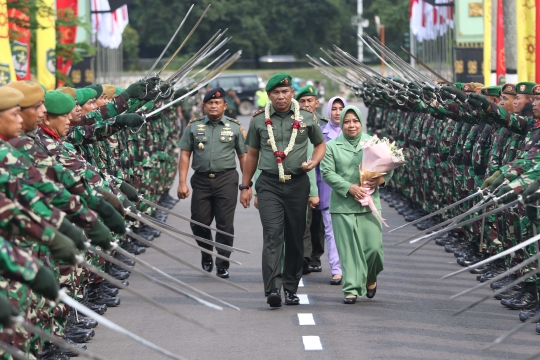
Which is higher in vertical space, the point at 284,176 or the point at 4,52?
the point at 4,52

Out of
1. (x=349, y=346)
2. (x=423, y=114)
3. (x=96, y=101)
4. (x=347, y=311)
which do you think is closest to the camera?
(x=349, y=346)

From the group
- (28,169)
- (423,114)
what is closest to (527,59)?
(423,114)

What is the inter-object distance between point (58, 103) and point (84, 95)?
303 cm

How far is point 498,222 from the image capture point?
11.5 metres

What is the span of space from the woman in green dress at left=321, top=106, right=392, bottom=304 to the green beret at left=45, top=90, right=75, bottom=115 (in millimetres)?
2876

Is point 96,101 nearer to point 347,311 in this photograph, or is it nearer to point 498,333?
point 347,311

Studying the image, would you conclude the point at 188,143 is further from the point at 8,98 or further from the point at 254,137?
the point at 8,98

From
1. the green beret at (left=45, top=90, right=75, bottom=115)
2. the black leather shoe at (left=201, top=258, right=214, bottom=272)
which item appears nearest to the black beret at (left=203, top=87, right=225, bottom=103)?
the black leather shoe at (left=201, top=258, right=214, bottom=272)

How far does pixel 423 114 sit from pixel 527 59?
1616mm

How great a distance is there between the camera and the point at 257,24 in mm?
77875

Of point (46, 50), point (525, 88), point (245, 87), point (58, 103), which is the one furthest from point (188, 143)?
→ point (245, 87)

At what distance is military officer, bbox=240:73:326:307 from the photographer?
1057 centimetres

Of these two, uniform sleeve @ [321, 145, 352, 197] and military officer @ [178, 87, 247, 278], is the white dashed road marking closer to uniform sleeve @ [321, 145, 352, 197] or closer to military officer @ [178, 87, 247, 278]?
uniform sleeve @ [321, 145, 352, 197]

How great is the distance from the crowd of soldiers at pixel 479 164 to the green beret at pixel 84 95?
3.43 meters
